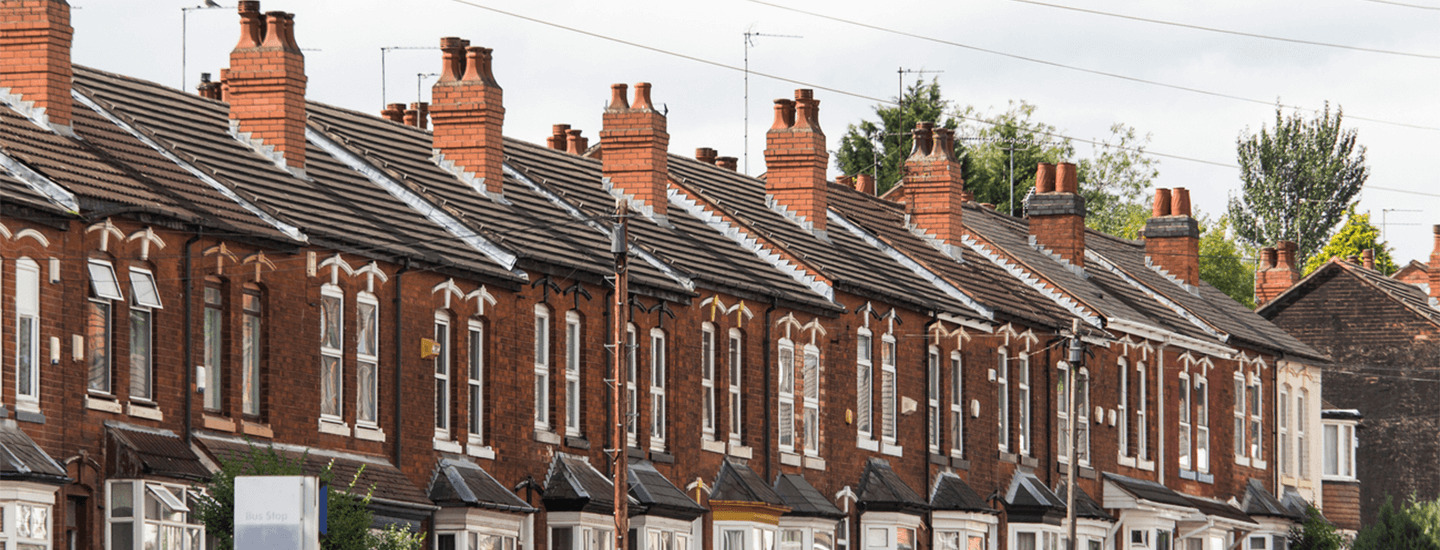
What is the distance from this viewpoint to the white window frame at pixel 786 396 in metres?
43.8

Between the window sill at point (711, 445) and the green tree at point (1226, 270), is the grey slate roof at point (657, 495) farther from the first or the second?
the green tree at point (1226, 270)

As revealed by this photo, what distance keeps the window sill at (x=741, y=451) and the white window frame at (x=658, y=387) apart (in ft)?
7.16

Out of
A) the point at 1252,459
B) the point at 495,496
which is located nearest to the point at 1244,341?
the point at 1252,459

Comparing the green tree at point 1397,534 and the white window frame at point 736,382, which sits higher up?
the white window frame at point 736,382

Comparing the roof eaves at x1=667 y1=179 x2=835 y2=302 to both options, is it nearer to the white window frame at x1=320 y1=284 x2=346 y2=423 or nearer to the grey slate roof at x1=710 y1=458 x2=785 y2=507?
the grey slate roof at x1=710 y1=458 x2=785 y2=507

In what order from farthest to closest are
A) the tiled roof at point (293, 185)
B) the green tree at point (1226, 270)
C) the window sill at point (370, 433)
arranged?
1. the green tree at point (1226, 270)
2. the window sill at point (370, 433)
3. the tiled roof at point (293, 185)

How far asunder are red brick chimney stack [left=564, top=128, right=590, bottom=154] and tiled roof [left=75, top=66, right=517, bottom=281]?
17.7 m

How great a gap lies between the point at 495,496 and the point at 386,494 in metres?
2.82

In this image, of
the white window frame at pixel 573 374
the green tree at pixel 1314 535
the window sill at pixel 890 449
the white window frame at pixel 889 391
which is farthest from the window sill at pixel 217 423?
the green tree at pixel 1314 535

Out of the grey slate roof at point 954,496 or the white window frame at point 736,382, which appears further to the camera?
the grey slate roof at point 954,496

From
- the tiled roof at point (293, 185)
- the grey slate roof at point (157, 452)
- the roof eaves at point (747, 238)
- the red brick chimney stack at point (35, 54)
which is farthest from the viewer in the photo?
the roof eaves at point (747, 238)

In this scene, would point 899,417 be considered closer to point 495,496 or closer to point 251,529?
point 495,496

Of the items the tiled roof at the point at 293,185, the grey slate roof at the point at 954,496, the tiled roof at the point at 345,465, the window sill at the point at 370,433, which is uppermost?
the tiled roof at the point at 293,185

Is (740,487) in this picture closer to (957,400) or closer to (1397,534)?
(957,400)
